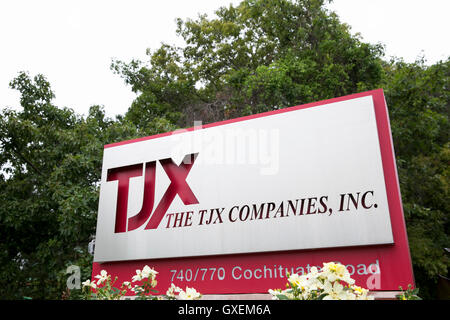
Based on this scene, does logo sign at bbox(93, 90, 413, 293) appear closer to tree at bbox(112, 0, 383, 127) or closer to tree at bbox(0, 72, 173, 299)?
tree at bbox(0, 72, 173, 299)

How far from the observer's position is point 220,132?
198 inches

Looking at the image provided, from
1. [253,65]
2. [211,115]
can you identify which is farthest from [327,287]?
[253,65]

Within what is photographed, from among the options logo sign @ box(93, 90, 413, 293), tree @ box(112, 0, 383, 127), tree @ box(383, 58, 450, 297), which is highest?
tree @ box(112, 0, 383, 127)

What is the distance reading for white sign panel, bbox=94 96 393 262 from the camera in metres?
4.02

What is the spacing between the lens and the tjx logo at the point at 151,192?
5012 millimetres

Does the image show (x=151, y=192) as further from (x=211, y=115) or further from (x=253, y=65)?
(x=253, y=65)

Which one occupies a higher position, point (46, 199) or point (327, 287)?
point (46, 199)

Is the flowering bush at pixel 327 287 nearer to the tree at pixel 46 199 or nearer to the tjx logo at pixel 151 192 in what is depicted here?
the tjx logo at pixel 151 192

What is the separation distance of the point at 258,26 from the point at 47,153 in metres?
8.78

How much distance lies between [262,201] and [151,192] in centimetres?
179

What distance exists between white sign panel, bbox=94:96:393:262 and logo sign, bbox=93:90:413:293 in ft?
0.04

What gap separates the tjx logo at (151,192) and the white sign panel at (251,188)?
0.02 metres

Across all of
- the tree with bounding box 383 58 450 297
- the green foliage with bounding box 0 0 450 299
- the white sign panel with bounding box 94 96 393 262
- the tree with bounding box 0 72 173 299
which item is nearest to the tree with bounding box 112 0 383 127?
the green foliage with bounding box 0 0 450 299

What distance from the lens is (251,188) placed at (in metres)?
→ 4.56
